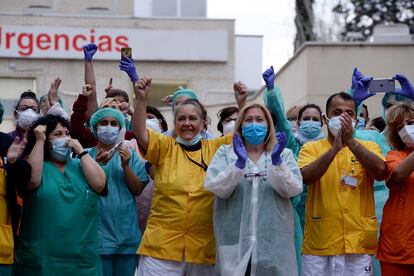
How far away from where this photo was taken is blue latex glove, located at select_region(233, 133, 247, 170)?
731cm

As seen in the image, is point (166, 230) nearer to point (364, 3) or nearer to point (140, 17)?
point (140, 17)

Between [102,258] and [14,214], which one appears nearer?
[14,214]

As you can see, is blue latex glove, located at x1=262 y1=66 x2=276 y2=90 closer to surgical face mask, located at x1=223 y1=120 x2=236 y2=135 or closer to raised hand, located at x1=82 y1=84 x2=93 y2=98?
surgical face mask, located at x1=223 y1=120 x2=236 y2=135

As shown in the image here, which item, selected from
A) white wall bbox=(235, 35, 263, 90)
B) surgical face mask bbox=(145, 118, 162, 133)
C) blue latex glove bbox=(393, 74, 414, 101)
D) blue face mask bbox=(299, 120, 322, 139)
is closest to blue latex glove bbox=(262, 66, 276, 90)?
blue face mask bbox=(299, 120, 322, 139)

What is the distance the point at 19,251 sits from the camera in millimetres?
7645

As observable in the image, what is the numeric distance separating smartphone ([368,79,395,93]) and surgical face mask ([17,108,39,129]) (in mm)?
3226

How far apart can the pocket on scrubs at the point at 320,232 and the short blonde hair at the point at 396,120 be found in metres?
0.85

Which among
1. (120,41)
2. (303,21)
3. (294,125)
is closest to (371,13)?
(303,21)

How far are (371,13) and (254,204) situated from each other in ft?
103

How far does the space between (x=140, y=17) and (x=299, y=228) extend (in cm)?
1928

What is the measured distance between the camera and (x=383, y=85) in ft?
27.1

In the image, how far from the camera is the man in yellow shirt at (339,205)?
25.9 ft

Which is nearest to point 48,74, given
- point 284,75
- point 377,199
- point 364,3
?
point 284,75

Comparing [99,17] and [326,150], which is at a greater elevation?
[99,17]
